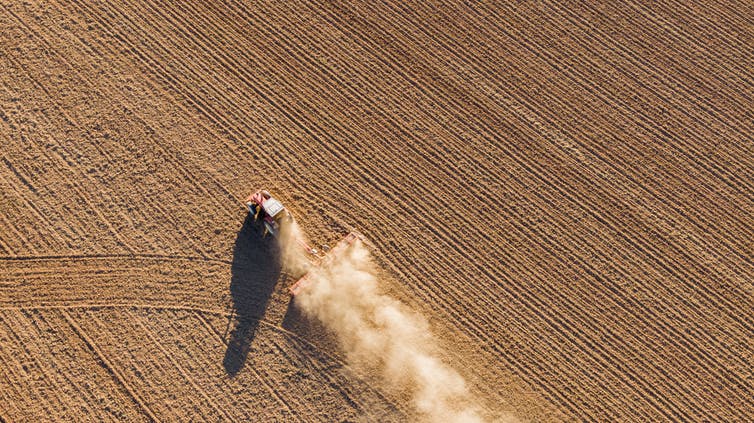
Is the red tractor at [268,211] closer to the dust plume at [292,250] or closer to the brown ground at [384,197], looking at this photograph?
the dust plume at [292,250]

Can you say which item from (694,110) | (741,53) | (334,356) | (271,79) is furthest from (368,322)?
(741,53)

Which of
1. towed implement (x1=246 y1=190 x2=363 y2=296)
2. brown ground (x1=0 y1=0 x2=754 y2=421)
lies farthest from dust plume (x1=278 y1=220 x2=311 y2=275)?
brown ground (x1=0 y1=0 x2=754 y2=421)

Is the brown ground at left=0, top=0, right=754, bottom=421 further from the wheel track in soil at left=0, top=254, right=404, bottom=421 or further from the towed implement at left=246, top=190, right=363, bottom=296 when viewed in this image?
the towed implement at left=246, top=190, right=363, bottom=296

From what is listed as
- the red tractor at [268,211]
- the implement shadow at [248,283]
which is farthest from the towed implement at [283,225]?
the implement shadow at [248,283]

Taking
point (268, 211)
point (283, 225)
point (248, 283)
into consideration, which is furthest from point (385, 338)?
point (268, 211)

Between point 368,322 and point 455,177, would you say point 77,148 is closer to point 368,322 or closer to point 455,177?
point 368,322

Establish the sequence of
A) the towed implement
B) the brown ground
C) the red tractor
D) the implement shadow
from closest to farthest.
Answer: the brown ground, the implement shadow, the red tractor, the towed implement
